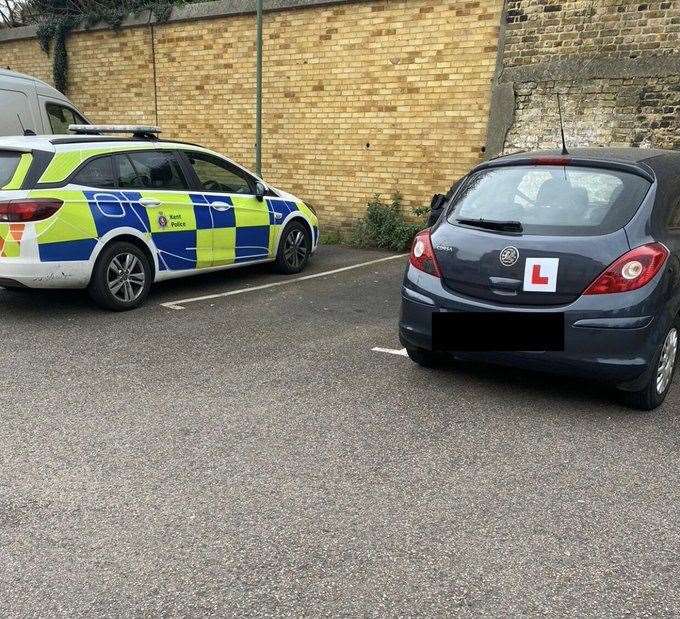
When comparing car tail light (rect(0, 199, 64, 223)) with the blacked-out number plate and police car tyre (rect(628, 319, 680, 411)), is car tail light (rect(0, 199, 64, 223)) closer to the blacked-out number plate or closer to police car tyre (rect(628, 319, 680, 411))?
the blacked-out number plate

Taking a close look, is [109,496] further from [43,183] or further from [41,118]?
[41,118]

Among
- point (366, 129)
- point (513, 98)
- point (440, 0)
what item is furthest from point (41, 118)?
point (513, 98)

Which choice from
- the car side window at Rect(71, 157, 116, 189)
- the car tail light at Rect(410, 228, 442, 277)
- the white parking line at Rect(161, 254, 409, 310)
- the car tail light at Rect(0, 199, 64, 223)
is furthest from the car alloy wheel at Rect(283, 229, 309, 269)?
the car tail light at Rect(410, 228, 442, 277)

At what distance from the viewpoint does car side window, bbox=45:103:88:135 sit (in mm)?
10281

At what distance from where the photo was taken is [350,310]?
6.56 metres

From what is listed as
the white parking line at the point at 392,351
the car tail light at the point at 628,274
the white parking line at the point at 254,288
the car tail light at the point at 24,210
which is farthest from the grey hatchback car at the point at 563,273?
the car tail light at the point at 24,210

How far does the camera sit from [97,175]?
20.1 feet

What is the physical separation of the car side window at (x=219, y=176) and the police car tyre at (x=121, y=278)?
3.71 feet

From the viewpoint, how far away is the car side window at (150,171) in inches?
252

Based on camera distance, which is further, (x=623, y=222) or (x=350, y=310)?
(x=350, y=310)

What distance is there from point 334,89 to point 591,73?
377 centimetres

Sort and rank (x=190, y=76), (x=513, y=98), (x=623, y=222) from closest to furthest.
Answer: (x=623, y=222) < (x=513, y=98) < (x=190, y=76)

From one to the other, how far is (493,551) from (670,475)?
46.9 inches

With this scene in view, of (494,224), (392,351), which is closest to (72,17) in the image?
(392,351)
